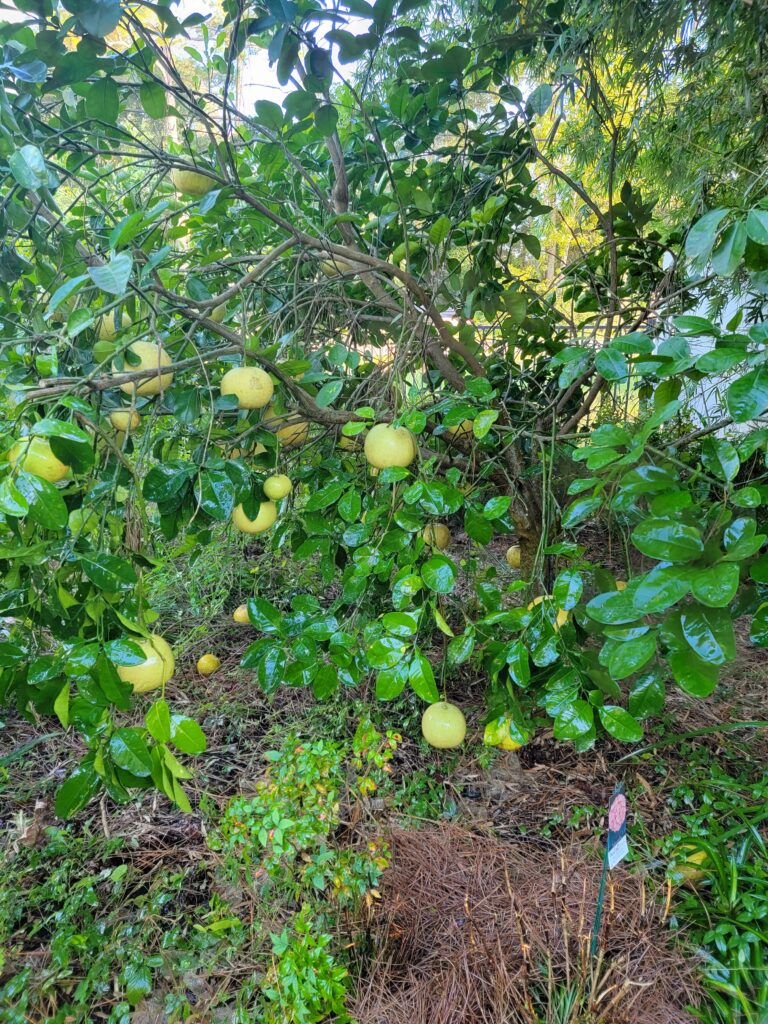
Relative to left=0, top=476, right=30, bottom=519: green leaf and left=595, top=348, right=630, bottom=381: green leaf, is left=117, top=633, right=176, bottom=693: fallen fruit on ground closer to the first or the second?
left=0, top=476, right=30, bottom=519: green leaf

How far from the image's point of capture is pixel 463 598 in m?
2.92

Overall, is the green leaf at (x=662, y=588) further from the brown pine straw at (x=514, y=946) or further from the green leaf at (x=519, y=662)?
the brown pine straw at (x=514, y=946)

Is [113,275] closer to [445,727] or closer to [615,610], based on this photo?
[615,610]

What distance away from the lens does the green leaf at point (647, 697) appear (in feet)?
3.46

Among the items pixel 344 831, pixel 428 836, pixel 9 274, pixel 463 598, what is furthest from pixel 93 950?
pixel 463 598

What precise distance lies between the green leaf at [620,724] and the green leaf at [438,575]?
34 centimetres

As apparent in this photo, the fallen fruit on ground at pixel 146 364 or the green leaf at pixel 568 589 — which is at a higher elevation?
the fallen fruit on ground at pixel 146 364

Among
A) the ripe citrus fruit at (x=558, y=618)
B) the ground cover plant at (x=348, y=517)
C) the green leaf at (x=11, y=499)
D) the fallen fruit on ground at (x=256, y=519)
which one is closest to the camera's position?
the green leaf at (x=11, y=499)

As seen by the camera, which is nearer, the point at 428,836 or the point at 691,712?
the point at 428,836

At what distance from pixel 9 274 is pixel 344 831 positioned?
1.70 metres

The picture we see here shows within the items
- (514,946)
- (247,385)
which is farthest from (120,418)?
(514,946)

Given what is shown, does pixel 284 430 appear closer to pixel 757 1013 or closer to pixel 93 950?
pixel 93 950

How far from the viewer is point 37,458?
83cm

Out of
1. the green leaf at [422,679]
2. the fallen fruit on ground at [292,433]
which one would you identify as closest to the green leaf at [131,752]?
the green leaf at [422,679]
